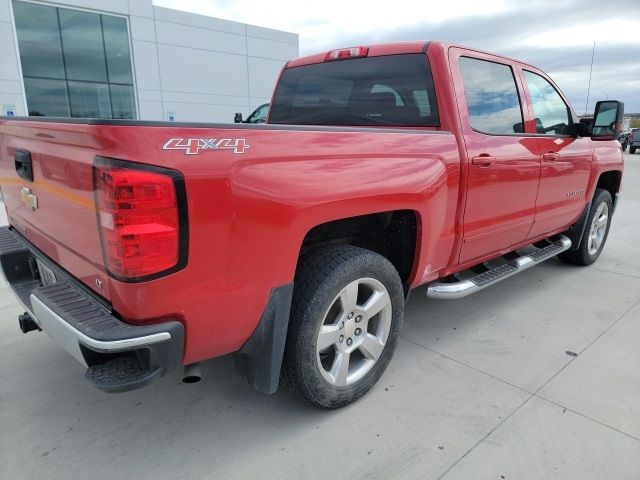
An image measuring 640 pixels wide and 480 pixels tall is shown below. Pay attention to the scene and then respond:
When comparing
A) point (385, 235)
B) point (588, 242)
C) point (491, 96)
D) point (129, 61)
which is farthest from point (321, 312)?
point (129, 61)

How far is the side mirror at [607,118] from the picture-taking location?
4.05 meters

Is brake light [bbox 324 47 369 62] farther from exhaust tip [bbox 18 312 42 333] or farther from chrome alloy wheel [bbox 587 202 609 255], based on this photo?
chrome alloy wheel [bbox 587 202 609 255]

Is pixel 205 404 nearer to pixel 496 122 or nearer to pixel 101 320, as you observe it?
pixel 101 320

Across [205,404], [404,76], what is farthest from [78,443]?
[404,76]

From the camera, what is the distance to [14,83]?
15891 millimetres

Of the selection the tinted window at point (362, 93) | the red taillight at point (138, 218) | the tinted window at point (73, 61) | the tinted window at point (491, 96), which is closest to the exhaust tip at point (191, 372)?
the red taillight at point (138, 218)

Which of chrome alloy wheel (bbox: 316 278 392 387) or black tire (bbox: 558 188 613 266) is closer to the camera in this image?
chrome alloy wheel (bbox: 316 278 392 387)

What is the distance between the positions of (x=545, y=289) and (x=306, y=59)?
288cm

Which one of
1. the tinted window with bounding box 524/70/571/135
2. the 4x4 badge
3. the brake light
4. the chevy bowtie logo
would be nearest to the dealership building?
the brake light

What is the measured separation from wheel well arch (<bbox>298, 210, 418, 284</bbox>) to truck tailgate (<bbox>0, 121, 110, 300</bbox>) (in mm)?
1012

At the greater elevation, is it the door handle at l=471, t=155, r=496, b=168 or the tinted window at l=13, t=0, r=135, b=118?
the tinted window at l=13, t=0, r=135, b=118

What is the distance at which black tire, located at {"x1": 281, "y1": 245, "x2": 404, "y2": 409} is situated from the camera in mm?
2131

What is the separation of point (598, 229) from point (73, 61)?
18.4m

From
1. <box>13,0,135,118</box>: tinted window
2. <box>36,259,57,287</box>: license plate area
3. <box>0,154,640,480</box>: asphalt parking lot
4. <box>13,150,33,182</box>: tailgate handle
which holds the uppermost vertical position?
<box>13,0,135,118</box>: tinted window
